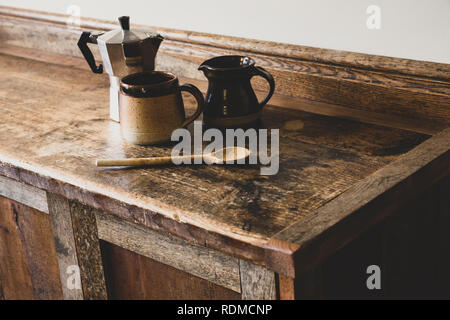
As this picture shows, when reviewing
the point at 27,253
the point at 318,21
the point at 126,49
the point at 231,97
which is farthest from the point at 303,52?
the point at 27,253

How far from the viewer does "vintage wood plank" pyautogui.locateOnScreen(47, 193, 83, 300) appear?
1262 millimetres

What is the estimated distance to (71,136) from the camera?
133cm

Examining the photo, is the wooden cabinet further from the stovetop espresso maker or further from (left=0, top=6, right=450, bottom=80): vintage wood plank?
the stovetop espresso maker

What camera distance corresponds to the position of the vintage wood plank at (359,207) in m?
0.86

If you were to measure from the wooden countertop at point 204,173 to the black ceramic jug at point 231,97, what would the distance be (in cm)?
8

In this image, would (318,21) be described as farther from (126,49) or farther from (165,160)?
(165,160)

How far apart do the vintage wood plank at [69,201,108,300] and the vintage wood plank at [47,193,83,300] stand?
0.01m

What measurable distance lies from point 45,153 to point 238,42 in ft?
1.87

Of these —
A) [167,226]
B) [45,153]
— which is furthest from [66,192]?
[167,226]

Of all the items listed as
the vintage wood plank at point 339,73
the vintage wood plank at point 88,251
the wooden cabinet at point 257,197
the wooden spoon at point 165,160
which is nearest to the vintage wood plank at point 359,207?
the wooden cabinet at point 257,197

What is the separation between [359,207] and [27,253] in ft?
2.85

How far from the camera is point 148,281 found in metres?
1.21

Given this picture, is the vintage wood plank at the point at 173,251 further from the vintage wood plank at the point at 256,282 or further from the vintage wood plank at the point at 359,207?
the vintage wood plank at the point at 359,207
